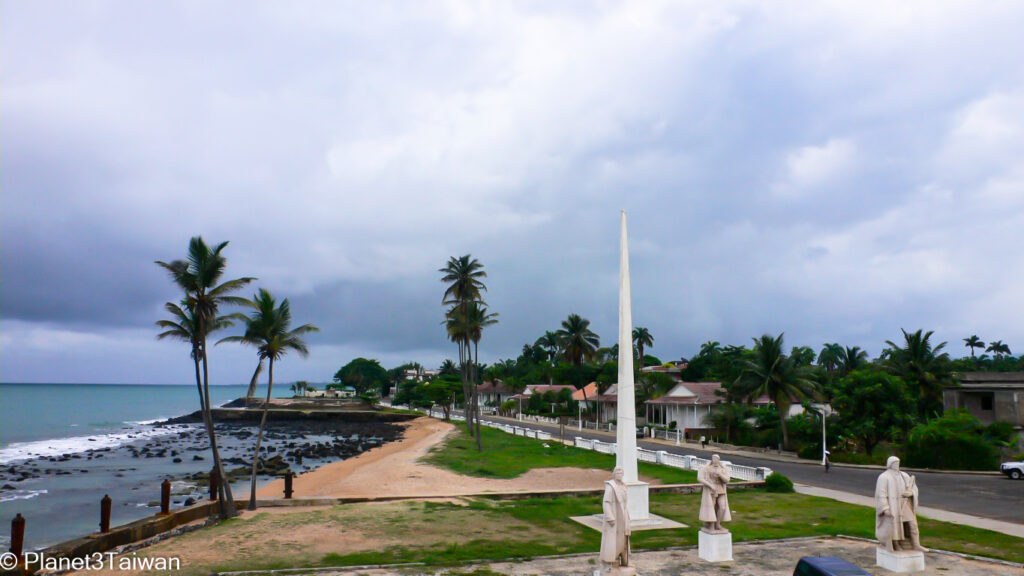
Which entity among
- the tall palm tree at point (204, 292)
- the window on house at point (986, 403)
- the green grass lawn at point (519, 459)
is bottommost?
the green grass lawn at point (519, 459)

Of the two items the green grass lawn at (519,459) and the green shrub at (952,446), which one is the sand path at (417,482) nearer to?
the green grass lawn at (519,459)

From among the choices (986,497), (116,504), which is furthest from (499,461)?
(986,497)

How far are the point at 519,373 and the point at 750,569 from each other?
110315 millimetres

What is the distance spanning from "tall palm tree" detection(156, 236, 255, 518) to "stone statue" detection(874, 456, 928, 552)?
17.7m

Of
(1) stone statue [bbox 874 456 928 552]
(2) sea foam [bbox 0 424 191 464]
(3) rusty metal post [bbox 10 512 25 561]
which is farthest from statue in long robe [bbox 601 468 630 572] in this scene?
(2) sea foam [bbox 0 424 191 464]

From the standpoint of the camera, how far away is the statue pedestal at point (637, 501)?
1702 cm

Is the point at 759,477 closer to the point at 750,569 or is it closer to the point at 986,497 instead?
the point at 986,497

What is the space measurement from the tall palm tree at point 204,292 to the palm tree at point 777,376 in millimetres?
36400

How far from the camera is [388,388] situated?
15988 cm

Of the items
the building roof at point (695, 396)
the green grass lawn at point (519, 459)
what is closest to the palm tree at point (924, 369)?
the building roof at point (695, 396)

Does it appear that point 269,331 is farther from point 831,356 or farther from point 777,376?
point 831,356

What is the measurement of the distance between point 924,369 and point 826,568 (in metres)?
42.9

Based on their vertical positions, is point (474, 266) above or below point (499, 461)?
above

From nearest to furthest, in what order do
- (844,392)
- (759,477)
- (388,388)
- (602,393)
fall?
(759,477) → (844,392) → (602,393) → (388,388)
